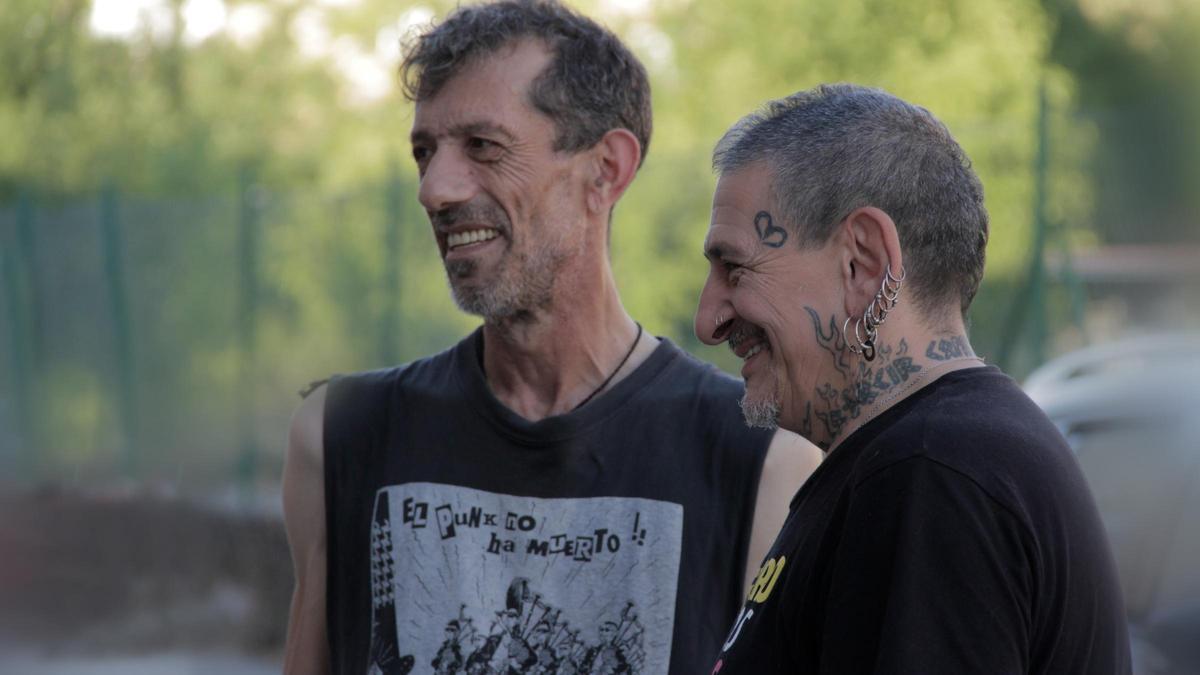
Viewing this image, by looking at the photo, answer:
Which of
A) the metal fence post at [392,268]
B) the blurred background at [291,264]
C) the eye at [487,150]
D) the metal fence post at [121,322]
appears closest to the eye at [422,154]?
the eye at [487,150]

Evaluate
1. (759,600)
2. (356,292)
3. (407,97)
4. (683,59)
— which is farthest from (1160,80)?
(759,600)

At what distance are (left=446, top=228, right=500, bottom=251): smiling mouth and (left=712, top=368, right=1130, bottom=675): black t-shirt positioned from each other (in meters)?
1.21

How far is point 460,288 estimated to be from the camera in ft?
8.75

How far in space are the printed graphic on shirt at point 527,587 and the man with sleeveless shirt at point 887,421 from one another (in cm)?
64

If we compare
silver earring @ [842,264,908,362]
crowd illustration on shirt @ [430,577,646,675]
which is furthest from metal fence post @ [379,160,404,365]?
silver earring @ [842,264,908,362]

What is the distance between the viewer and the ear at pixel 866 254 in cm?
168

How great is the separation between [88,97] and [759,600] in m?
15.2

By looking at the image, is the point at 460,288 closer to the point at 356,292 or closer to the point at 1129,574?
A: the point at 1129,574

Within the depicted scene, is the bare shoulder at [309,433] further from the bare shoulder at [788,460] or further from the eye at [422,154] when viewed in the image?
the bare shoulder at [788,460]

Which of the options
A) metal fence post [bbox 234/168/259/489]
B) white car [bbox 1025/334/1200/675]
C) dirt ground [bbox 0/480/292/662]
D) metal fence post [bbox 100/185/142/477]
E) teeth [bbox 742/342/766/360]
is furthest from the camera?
metal fence post [bbox 100/185/142/477]

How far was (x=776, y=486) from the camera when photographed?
2502mm

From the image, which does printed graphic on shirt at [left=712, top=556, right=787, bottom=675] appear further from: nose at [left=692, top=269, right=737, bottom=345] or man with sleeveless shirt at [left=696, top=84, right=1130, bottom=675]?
nose at [left=692, top=269, right=737, bottom=345]

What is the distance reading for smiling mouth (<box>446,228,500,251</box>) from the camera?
2678mm

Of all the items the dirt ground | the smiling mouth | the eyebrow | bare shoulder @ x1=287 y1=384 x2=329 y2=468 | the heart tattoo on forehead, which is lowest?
the dirt ground
